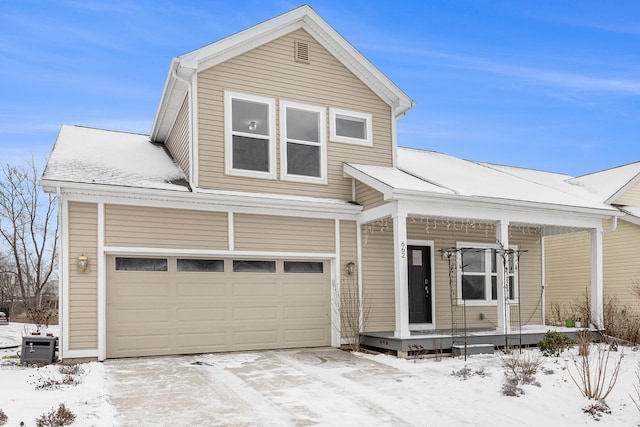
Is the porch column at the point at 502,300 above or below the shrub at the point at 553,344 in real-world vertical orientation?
above

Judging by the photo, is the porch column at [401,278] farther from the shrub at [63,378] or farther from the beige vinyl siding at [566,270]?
the beige vinyl siding at [566,270]

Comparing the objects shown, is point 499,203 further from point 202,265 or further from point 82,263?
point 82,263

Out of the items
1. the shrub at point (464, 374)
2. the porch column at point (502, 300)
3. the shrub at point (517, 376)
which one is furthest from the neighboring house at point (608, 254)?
the shrub at point (464, 374)

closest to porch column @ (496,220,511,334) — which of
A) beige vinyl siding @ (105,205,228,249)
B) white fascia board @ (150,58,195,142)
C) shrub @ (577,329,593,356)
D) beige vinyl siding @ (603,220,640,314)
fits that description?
shrub @ (577,329,593,356)

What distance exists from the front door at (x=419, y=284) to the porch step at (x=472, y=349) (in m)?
2.31

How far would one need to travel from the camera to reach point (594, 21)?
19.0m

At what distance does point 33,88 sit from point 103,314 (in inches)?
752

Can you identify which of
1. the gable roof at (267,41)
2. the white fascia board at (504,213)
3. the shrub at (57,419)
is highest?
the gable roof at (267,41)

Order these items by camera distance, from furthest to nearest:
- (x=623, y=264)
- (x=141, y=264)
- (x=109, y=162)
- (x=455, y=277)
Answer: (x=623, y=264) < (x=455, y=277) < (x=109, y=162) < (x=141, y=264)

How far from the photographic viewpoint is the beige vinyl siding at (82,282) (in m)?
9.55

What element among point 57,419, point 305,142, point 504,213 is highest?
point 305,142

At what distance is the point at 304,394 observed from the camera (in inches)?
285

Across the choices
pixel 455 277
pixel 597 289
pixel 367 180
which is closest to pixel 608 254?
pixel 597 289

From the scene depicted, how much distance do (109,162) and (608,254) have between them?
14.6 metres
